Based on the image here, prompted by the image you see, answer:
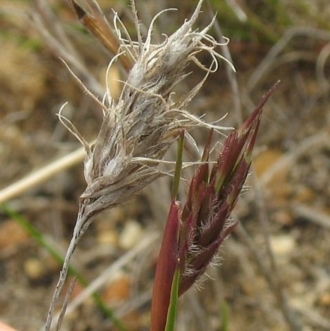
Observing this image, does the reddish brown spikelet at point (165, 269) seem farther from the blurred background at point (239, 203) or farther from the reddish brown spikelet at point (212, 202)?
the blurred background at point (239, 203)

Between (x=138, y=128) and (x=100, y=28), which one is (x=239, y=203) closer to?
(x=100, y=28)

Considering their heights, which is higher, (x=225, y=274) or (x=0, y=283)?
(x=0, y=283)

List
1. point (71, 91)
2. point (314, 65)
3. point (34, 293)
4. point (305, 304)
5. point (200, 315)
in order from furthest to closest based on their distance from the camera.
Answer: point (71, 91) < point (314, 65) < point (34, 293) < point (305, 304) < point (200, 315)

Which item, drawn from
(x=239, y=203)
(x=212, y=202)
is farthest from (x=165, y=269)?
(x=239, y=203)

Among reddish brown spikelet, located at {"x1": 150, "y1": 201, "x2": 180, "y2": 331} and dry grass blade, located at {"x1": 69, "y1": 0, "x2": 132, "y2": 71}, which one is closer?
reddish brown spikelet, located at {"x1": 150, "y1": 201, "x2": 180, "y2": 331}

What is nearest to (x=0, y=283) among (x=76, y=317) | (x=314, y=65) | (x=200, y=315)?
(x=76, y=317)

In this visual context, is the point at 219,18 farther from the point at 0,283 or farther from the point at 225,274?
the point at 0,283

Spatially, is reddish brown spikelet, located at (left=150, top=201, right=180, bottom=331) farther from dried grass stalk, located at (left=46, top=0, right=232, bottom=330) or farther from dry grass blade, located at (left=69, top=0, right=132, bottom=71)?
dry grass blade, located at (left=69, top=0, right=132, bottom=71)

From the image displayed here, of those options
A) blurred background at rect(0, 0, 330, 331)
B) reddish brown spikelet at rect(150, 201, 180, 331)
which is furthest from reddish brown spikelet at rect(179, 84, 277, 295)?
blurred background at rect(0, 0, 330, 331)
